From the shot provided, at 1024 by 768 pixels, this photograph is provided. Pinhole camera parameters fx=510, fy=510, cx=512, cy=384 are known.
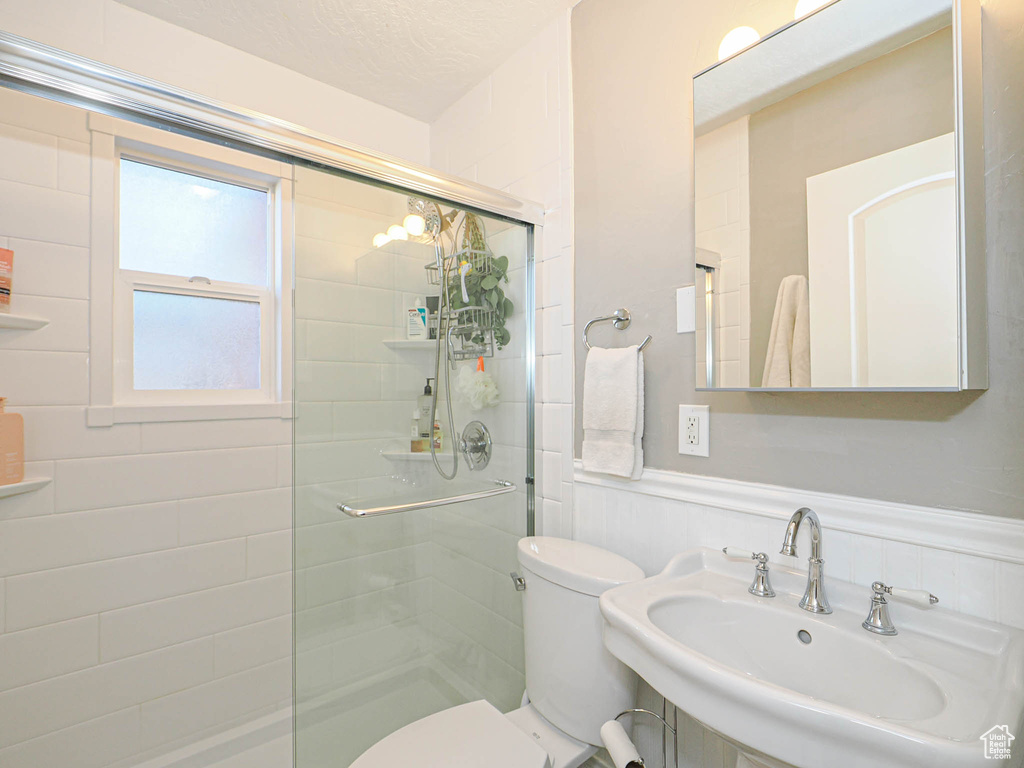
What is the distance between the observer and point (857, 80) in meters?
0.98

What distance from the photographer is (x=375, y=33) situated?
67.7 inches

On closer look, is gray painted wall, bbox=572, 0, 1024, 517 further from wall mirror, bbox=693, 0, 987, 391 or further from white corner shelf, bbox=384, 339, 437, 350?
white corner shelf, bbox=384, 339, 437, 350

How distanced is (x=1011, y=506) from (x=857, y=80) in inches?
31.9

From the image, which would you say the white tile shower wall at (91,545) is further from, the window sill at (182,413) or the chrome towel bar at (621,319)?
the chrome towel bar at (621,319)

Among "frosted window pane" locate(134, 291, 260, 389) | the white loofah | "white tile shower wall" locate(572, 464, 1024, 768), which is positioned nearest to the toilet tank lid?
"white tile shower wall" locate(572, 464, 1024, 768)

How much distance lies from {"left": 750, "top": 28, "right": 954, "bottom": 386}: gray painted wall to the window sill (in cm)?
158

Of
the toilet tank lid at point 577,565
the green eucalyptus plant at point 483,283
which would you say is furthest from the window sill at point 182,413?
the toilet tank lid at point 577,565

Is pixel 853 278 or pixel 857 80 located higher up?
pixel 857 80

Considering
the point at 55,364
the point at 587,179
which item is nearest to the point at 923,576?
the point at 587,179

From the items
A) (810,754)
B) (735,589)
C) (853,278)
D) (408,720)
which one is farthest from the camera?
(408,720)

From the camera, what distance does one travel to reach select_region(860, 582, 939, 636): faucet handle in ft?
2.82

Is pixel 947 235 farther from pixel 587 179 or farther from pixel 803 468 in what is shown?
pixel 587 179

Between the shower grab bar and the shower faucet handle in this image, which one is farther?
the shower grab bar

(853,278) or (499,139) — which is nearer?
(853,278)
